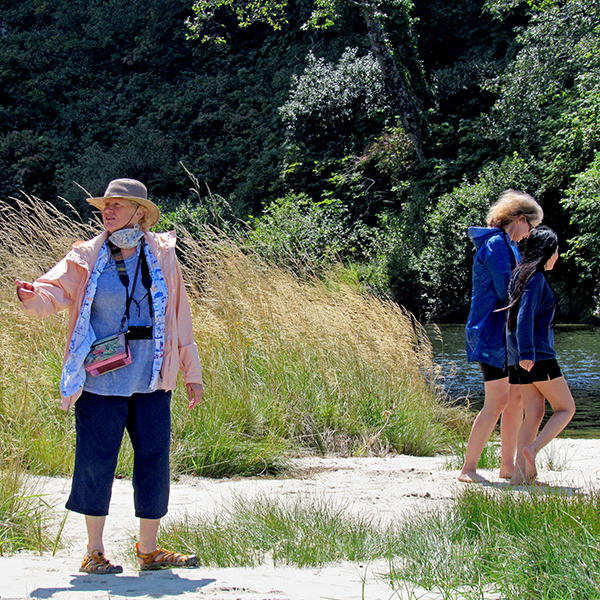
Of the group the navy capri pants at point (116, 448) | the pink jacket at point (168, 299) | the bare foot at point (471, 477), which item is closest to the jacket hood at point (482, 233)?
the bare foot at point (471, 477)

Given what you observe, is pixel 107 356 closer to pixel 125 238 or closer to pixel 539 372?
pixel 125 238

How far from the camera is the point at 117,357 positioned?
310 cm

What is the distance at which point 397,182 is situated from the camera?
75.8ft

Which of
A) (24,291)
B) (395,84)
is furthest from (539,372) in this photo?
(395,84)

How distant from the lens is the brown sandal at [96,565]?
3020 millimetres

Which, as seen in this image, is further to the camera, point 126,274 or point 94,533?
point 126,274

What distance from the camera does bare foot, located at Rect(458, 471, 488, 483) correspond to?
189 inches

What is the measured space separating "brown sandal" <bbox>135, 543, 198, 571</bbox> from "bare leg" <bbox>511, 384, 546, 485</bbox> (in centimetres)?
240

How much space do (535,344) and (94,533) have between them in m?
2.97

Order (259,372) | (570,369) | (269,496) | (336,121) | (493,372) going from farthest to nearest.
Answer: (336,121) < (570,369) < (259,372) < (493,372) < (269,496)

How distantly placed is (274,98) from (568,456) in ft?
82.1

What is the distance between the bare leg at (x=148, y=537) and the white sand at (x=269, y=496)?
125 mm

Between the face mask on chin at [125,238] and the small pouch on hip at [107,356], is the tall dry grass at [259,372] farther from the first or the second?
the face mask on chin at [125,238]

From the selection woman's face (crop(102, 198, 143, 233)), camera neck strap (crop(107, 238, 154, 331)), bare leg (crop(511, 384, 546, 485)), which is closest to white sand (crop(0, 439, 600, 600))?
bare leg (crop(511, 384, 546, 485))
